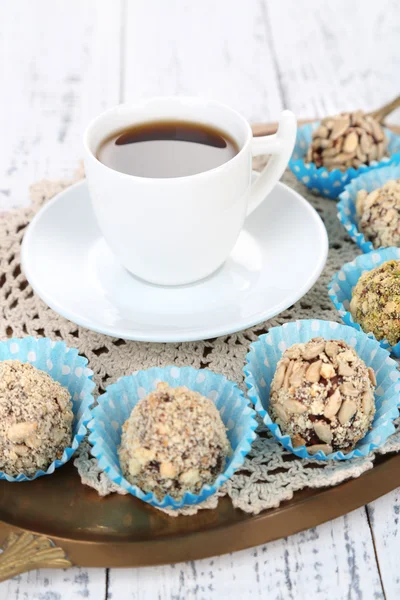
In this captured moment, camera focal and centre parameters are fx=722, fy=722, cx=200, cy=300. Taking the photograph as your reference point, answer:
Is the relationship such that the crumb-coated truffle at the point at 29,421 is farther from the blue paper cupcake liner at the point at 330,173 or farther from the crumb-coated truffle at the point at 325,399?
the blue paper cupcake liner at the point at 330,173

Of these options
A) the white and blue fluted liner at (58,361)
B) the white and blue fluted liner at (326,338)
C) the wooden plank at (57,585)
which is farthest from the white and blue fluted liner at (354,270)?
the wooden plank at (57,585)

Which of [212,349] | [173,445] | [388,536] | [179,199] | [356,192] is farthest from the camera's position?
[356,192]

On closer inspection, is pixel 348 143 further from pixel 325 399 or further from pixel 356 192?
pixel 325 399

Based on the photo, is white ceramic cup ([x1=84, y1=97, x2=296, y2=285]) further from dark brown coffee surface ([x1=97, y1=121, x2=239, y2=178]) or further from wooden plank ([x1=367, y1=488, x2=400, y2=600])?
wooden plank ([x1=367, y1=488, x2=400, y2=600])

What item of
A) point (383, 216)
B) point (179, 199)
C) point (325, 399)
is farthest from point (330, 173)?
point (325, 399)

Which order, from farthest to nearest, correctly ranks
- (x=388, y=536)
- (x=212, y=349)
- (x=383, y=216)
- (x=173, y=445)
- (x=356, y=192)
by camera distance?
(x=356, y=192)
(x=383, y=216)
(x=212, y=349)
(x=388, y=536)
(x=173, y=445)
